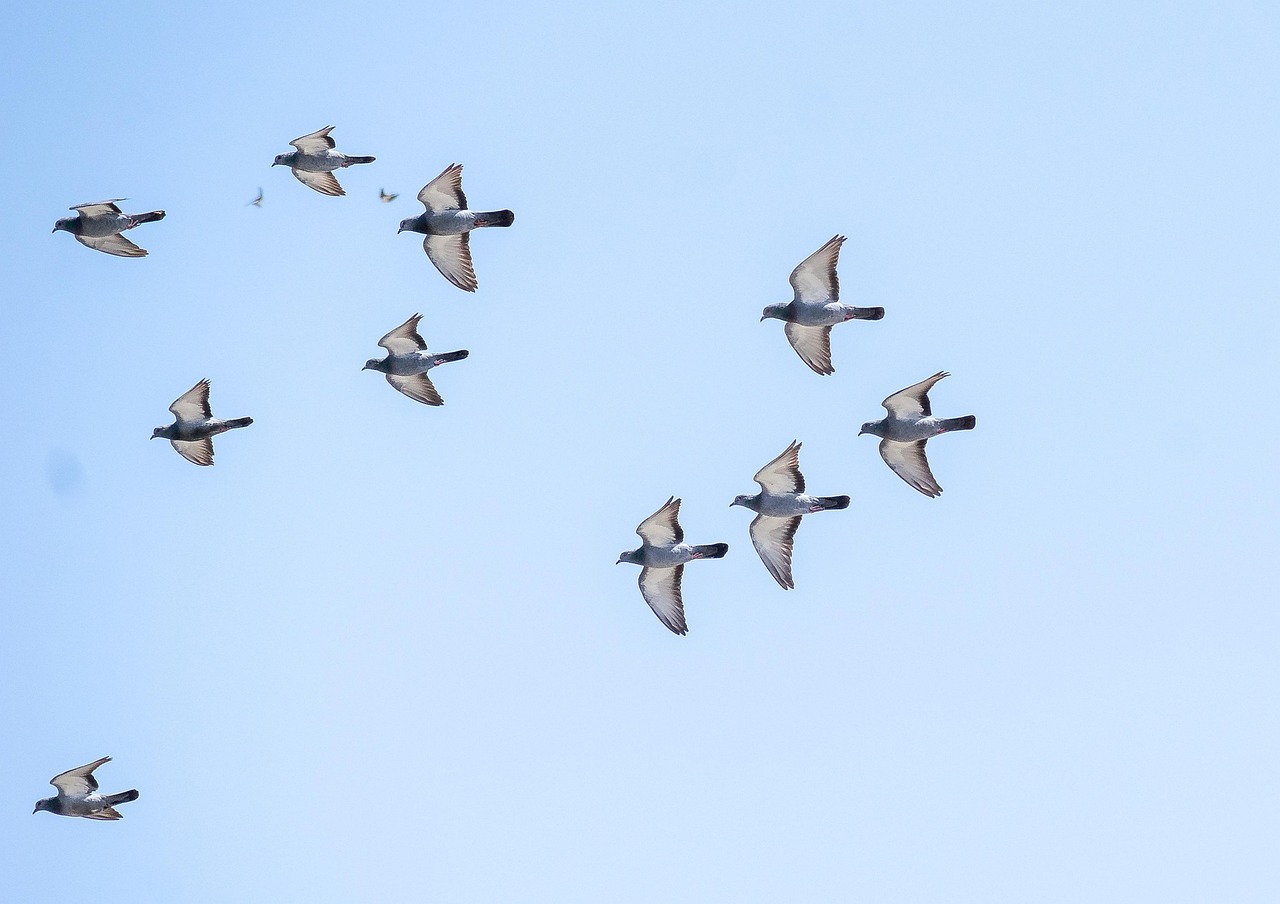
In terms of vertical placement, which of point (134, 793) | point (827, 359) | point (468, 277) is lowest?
point (134, 793)

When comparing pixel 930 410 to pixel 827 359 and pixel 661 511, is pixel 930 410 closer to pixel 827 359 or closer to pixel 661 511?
pixel 827 359

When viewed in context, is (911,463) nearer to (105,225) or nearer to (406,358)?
(406,358)

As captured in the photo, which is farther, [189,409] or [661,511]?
[189,409]

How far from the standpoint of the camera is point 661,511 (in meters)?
38.5

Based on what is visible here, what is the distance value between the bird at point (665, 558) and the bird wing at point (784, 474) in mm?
1652

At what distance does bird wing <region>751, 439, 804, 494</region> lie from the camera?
38356 mm

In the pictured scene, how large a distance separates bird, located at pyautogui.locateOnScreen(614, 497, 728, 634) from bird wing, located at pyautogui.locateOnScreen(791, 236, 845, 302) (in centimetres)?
515

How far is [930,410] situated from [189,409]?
16411 millimetres

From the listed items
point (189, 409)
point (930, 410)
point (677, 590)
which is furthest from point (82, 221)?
point (930, 410)

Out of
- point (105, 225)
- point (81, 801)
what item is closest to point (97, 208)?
point (105, 225)

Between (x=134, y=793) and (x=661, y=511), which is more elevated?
(x=661, y=511)

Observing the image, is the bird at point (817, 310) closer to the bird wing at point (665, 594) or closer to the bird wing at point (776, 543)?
the bird wing at point (776, 543)

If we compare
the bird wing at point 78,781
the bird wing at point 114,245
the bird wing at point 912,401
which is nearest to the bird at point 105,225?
the bird wing at point 114,245

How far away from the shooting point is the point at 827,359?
3966 centimetres
